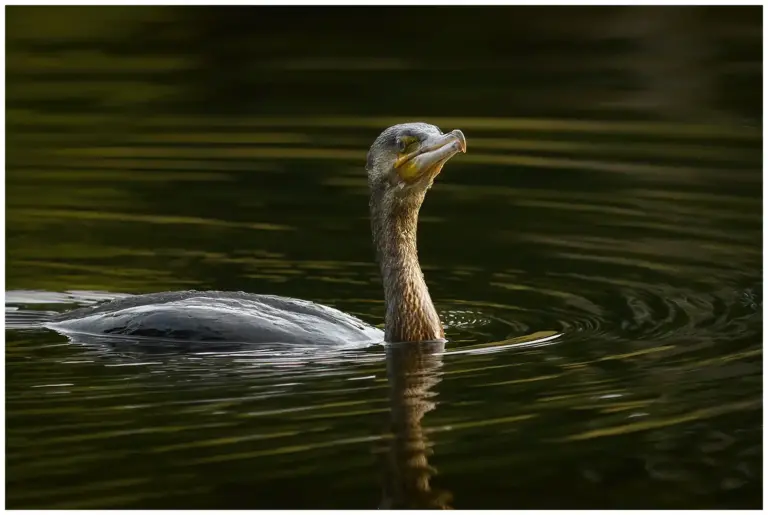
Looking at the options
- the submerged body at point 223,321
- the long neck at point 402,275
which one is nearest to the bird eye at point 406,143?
the long neck at point 402,275

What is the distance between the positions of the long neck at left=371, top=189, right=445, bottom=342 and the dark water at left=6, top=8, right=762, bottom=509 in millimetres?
271

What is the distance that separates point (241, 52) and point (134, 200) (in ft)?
21.8

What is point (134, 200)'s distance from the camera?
47.3ft

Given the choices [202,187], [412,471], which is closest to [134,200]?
[202,187]

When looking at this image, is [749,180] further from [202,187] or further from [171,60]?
[171,60]

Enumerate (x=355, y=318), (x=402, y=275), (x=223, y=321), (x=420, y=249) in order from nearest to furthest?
(x=223, y=321), (x=402, y=275), (x=355, y=318), (x=420, y=249)

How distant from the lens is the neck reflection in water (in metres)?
7.18

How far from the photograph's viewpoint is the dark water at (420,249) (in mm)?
7559

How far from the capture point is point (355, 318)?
1046 centimetres

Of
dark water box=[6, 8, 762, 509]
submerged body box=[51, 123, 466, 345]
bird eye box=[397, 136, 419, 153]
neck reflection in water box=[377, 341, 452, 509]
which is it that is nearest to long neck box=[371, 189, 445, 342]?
submerged body box=[51, 123, 466, 345]

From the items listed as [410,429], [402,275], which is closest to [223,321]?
[402,275]

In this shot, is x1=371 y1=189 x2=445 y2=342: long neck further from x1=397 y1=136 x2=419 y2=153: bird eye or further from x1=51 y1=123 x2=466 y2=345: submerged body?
x1=397 y1=136 x2=419 y2=153: bird eye

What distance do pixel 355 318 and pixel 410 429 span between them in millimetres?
2457

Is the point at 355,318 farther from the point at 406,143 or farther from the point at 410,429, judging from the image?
the point at 410,429
